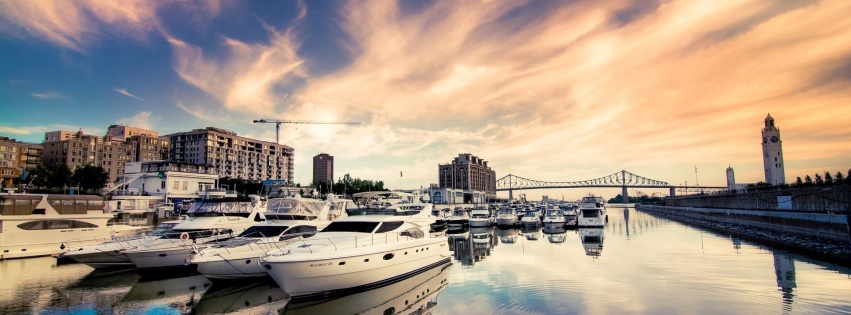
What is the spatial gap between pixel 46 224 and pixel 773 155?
133m

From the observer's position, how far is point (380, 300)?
15719 mm

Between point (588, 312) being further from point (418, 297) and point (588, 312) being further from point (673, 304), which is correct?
point (418, 297)

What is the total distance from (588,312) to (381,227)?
28.8ft

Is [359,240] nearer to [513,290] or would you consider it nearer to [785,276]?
[513,290]

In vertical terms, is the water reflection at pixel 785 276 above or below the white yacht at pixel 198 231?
below

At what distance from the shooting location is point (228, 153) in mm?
127250

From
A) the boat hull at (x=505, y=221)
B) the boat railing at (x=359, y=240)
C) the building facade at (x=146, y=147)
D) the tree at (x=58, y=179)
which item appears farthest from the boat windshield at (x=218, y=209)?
the building facade at (x=146, y=147)

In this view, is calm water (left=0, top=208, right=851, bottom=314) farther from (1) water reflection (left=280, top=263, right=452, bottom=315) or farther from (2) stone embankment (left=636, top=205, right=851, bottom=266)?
(2) stone embankment (left=636, top=205, right=851, bottom=266)

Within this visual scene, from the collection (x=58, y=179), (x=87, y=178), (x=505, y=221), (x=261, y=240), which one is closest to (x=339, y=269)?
(x=261, y=240)

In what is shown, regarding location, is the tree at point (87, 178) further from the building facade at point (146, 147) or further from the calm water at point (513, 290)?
the calm water at point (513, 290)

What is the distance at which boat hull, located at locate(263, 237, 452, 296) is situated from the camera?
572 inches

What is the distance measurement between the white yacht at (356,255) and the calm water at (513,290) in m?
0.65

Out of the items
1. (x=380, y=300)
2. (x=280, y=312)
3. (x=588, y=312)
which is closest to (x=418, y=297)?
(x=380, y=300)

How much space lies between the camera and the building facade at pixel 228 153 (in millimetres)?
122519
